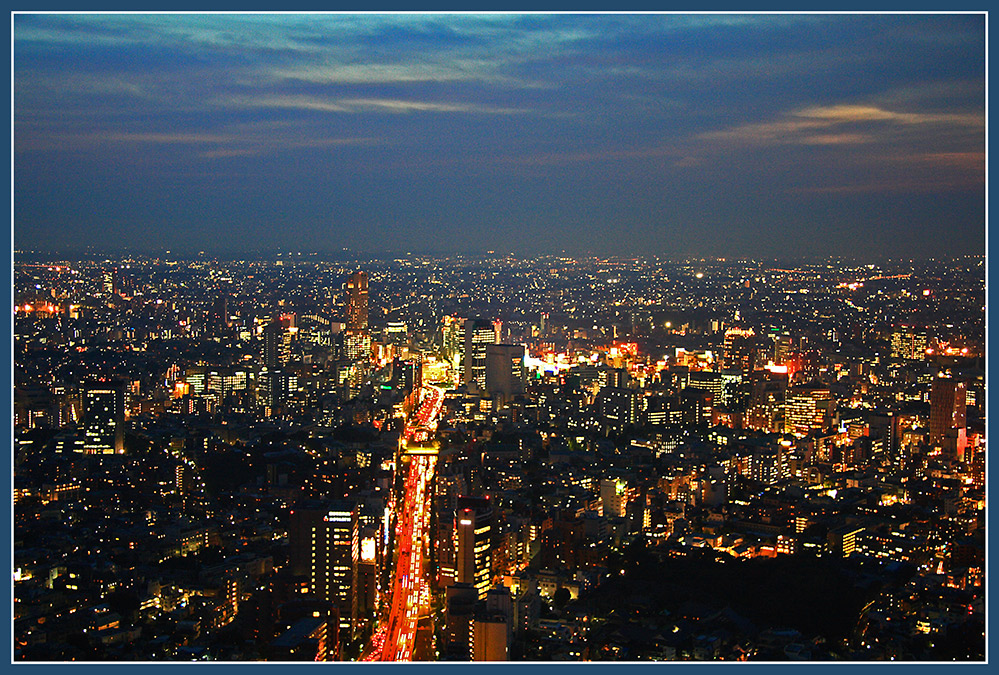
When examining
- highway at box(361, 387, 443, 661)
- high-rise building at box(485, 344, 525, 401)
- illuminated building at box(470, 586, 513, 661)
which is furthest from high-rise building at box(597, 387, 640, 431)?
illuminated building at box(470, 586, 513, 661)

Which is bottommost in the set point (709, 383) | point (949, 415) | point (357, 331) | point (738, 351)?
point (709, 383)

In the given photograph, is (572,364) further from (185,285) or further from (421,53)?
(421,53)

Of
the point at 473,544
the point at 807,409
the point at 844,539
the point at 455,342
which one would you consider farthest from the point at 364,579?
the point at 807,409

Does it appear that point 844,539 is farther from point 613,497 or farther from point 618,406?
point 618,406

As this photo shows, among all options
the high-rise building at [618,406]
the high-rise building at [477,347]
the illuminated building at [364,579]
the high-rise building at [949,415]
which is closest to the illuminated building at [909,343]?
the high-rise building at [949,415]

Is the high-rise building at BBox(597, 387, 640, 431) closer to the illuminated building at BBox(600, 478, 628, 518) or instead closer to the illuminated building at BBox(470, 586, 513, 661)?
the illuminated building at BBox(600, 478, 628, 518)

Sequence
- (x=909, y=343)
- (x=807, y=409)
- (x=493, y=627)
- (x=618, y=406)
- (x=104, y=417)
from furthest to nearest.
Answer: (x=618, y=406) < (x=807, y=409) < (x=104, y=417) < (x=909, y=343) < (x=493, y=627)

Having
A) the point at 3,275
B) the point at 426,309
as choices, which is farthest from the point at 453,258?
the point at 3,275
